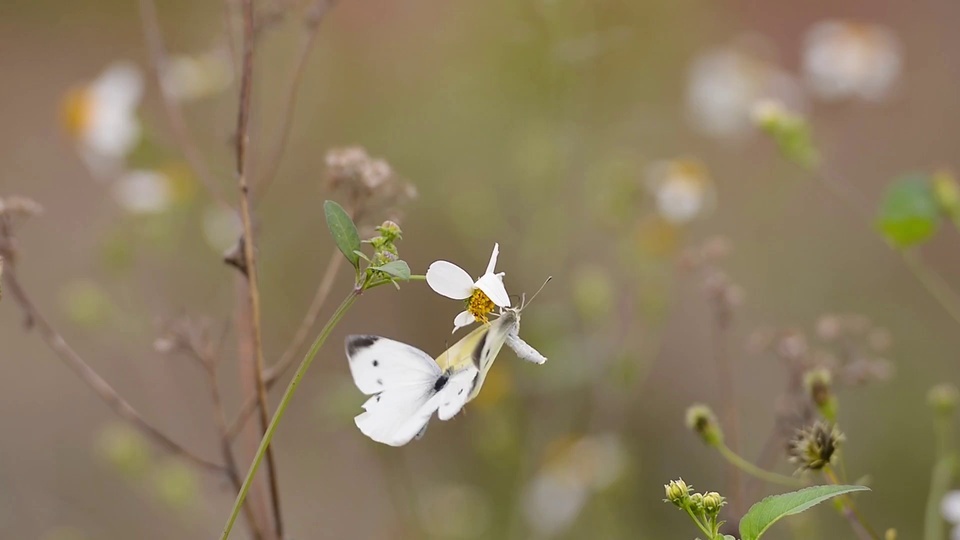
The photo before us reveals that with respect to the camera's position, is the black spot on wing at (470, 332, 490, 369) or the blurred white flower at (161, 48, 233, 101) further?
the blurred white flower at (161, 48, 233, 101)

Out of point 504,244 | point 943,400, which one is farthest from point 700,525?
point 504,244

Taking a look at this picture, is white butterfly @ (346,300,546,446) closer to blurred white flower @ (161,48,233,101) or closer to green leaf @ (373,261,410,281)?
green leaf @ (373,261,410,281)

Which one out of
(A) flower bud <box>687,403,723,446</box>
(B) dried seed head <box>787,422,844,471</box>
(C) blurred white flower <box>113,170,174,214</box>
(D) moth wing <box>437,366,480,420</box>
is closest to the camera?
(D) moth wing <box>437,366,480,420</box>

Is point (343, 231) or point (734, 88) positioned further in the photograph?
point (734, 88)

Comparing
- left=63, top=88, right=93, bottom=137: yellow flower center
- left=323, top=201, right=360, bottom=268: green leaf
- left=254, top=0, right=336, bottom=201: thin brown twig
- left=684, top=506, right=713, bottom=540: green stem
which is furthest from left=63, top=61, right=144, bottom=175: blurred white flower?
left=684, top=506, right=713, bottom=540: green stem

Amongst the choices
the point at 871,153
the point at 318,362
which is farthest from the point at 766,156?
the point at 318,362

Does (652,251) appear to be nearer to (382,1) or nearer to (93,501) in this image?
(93,501)

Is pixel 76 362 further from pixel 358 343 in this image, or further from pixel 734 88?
pixel 734 88
